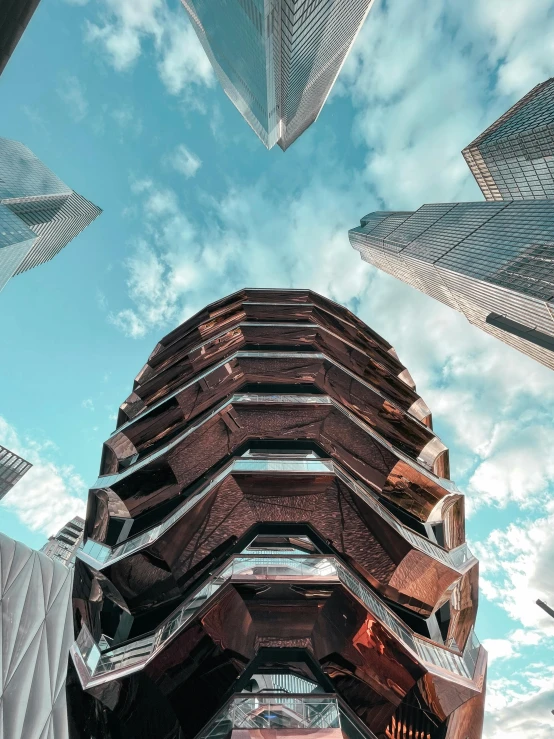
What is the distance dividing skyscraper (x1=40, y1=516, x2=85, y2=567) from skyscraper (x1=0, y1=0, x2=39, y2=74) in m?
106

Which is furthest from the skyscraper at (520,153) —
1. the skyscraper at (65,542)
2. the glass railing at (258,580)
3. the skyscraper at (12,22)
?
the skyscraper at (65,542)

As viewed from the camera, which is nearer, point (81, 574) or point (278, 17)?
point (81, 574)

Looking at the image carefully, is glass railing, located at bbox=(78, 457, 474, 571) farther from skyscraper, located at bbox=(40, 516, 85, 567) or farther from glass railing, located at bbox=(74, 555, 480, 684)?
skyscraper, located at bbox=(40, 516, 85, 567)

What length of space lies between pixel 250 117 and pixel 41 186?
64587 mm

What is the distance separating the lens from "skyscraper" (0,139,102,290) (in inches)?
3509

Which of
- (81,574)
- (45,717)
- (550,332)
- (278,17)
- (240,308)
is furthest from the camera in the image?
(278,17)

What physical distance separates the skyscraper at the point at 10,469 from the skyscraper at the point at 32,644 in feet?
360

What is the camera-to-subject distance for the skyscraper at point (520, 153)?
99062mm

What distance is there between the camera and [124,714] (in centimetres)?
1105

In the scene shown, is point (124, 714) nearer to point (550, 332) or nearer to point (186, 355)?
point (186, 355)

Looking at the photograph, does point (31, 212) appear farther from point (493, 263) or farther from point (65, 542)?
point (493, 263)

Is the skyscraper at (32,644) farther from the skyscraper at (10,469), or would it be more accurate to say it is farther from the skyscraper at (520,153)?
the skyscraper at (520,153)

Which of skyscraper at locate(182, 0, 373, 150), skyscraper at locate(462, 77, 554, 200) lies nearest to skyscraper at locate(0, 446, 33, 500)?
skyscraper at locate(182, 0, 373, 150)

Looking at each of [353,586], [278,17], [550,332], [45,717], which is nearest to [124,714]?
[45,717]
